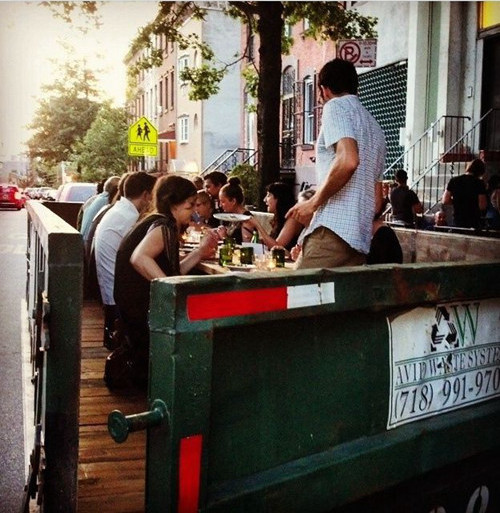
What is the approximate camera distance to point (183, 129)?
→ 4006cm

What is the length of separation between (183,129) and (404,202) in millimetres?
28766

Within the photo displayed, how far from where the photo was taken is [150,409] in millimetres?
1898

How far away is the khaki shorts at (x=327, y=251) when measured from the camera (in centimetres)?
429

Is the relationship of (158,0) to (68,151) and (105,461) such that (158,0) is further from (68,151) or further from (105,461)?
(68,151)

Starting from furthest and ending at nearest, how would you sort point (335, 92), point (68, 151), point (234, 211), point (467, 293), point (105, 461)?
point (68, 151) < point (234, 211) < point (335, 92) < point (105, 461) < point (467, 293)

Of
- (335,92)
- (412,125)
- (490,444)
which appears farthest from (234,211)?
(412,125)

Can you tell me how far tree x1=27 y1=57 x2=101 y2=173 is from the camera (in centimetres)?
6303

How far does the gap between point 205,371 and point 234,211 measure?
7377 mm

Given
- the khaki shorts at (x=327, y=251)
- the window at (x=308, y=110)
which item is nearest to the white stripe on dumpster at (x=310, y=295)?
the khaki shorts at (x=327, y=251)

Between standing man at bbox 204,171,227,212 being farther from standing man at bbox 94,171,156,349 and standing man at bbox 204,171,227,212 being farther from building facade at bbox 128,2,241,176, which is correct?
building facade at bbox 128,2,241,176

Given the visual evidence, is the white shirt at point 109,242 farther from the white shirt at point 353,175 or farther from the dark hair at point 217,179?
the dark hair at point 217,179

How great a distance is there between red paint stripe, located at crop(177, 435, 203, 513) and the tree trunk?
12333 millimetres

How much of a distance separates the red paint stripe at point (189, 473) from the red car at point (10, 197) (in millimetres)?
44839

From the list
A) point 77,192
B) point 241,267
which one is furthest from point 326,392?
point 77,192
